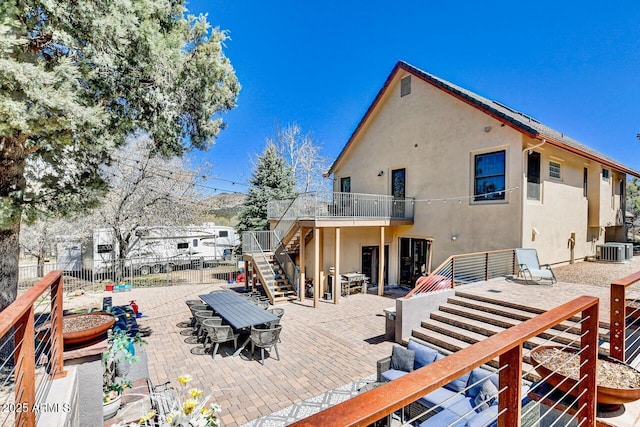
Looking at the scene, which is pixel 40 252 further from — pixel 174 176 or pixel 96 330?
pixel 96 330

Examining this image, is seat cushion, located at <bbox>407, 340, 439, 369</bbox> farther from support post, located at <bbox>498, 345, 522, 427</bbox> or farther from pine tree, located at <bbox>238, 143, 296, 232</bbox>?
pine tree, located at <bbox>238, 143, 296, 232</bbox>

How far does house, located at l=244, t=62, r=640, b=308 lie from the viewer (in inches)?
424

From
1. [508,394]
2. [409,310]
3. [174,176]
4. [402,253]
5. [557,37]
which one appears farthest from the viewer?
[174,176]

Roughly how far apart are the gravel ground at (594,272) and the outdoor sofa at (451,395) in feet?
22.8

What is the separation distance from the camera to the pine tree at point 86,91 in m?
4.01

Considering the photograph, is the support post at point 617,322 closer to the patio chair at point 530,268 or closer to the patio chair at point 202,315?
the patio chair at point 530,268

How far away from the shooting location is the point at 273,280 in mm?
13273

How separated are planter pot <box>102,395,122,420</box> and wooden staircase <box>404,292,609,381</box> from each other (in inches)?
242

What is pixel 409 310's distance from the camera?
8031 millimetres

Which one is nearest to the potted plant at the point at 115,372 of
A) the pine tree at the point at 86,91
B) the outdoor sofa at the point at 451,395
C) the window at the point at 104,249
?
the pine tree at the point at 86,91

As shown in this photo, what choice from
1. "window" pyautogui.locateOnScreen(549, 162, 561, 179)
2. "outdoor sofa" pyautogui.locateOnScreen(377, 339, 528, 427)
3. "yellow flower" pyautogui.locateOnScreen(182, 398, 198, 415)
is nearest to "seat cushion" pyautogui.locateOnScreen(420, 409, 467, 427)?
"outdoor sofa" pyautogui.locateOnScreen(377, 339, 528, 427)

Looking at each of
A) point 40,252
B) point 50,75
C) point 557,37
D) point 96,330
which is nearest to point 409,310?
point 96,330

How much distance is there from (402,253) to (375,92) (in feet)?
26.6

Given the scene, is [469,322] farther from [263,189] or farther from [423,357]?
[263,189]
